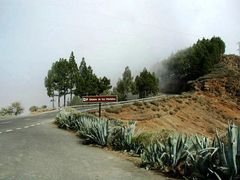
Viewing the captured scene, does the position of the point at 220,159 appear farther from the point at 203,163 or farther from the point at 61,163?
the point at 61,163

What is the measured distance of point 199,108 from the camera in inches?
3091

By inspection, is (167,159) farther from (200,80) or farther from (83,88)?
(200,80)

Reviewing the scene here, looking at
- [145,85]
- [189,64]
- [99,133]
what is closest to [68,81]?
[145,85]

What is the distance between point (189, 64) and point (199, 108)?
49145 mm

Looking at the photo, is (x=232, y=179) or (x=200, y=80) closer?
(x=232, y=179)

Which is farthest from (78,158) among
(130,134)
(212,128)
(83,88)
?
(83,88)

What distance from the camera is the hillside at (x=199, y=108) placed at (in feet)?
179

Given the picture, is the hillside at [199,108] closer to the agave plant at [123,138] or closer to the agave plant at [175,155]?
the agave plant at [123,138]

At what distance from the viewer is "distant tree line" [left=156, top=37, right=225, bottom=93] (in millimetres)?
114356

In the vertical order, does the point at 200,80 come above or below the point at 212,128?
above

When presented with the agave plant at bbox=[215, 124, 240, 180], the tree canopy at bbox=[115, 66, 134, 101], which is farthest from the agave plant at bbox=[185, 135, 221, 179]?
the tree canopy at bbox=[115, 66, 134, 101]

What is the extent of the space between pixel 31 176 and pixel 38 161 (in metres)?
2.37

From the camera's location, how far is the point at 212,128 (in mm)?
62406

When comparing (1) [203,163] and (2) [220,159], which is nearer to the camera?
(2) [220,159]
